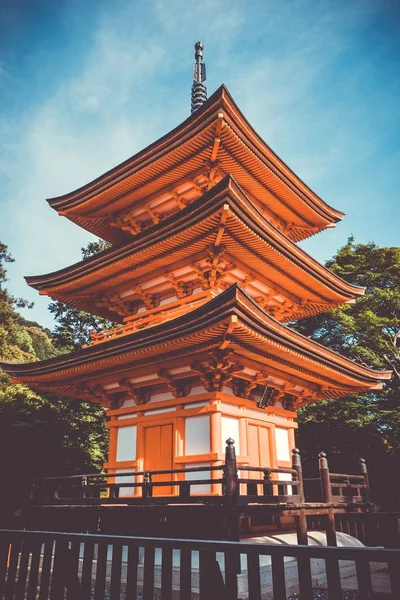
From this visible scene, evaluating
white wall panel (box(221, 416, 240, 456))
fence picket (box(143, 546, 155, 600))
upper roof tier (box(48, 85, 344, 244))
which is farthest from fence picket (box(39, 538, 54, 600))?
upper roof tier (box(48, 85, 344, 244))

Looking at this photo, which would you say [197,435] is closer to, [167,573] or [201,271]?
[201,271]

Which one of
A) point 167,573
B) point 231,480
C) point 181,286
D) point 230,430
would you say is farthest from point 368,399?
point 167,573

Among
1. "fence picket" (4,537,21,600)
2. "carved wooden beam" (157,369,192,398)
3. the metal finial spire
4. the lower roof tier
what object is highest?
the metal finial spire

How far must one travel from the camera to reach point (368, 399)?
2322cm

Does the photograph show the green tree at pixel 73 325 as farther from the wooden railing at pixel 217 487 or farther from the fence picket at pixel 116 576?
the fence picket at pixel 116 576

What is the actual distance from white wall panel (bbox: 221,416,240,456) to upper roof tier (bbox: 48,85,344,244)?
22.9 feet

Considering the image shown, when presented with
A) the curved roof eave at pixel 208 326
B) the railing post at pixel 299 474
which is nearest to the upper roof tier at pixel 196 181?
the curved roof eave at pixel 208 326

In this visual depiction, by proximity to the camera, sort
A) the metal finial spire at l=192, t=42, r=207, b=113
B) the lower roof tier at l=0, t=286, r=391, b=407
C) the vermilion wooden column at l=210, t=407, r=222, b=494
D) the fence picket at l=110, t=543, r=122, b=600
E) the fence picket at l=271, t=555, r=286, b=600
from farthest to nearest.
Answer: the metal finial spire at l=192, t=42, r=207, b=113
the vermilion wooden column at l=210, t=407, r=222, b=494
the lower roof tier at l=0, t=286, r=391, b=407
the fence picket at l=110, t=543, r=122, b=600
the fence picket at l=271, t=555, r=286, b=600

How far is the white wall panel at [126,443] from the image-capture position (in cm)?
1222

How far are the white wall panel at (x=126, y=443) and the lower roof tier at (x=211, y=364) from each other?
2.85ft

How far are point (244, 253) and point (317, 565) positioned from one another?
302 inches

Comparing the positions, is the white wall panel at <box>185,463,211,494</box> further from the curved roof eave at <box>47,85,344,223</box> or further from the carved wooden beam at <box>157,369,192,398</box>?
the curved roof eave at <box>47,85,344,223</box>

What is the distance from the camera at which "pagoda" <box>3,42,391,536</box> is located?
10.5m

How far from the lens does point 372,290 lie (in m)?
28.0
